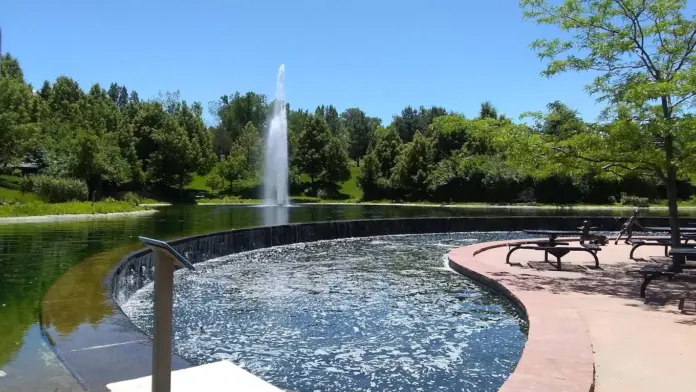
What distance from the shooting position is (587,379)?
4.97 metres

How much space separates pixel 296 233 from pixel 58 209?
16.2 m

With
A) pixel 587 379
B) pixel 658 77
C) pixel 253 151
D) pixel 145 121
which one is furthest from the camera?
pixel 253 151

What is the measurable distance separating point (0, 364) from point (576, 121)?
11279 mm

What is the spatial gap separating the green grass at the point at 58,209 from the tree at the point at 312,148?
39305 mm

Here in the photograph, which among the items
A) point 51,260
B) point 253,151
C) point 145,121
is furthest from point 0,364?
point 253,151

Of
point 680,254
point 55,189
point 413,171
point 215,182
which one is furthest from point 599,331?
point 215,182

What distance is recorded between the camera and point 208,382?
3.91 meters

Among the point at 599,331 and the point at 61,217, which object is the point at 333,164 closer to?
the point at 61,217

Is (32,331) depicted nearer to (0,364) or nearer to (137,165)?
(0,364)

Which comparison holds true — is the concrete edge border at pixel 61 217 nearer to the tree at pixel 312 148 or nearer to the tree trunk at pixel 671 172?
the tree trunk at pixel 671 172

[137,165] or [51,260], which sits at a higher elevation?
[137,165]

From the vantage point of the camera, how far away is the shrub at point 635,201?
57375mm

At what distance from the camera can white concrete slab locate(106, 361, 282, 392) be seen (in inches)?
148

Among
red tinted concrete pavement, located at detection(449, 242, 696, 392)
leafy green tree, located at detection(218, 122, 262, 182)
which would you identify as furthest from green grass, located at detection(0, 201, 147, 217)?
leafy green tree, located at detection(218, 122, 262, 182)
